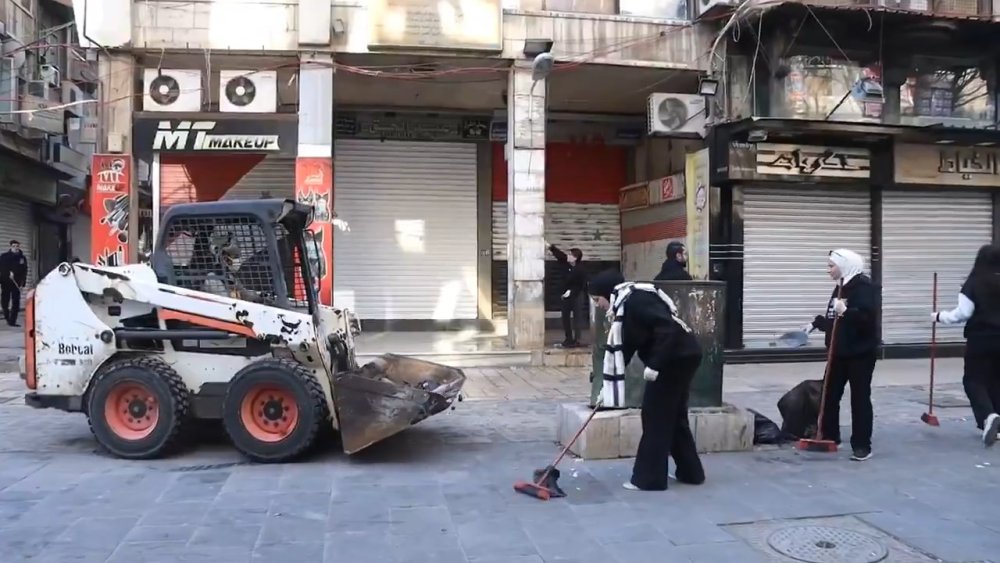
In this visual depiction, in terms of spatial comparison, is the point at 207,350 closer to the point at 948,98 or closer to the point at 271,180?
the point at 271,180

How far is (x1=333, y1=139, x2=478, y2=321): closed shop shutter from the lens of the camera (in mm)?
16609

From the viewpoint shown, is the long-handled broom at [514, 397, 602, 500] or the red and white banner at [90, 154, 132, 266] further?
the red and white banner at [90, 154, 132, 266]

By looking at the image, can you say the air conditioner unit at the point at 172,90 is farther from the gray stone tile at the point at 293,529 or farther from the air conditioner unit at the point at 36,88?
the gray stone tile at the point at 293,529

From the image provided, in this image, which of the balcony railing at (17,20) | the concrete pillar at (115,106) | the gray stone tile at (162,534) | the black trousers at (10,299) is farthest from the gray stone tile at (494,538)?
the balcony railing at (17,20)

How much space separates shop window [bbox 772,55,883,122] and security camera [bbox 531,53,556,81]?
12.8ft

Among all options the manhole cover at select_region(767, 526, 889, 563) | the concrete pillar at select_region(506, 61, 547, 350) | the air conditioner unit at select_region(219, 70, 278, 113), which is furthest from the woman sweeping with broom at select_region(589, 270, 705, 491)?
the air conditioner unit at select_region(219, 70, 278, 113)

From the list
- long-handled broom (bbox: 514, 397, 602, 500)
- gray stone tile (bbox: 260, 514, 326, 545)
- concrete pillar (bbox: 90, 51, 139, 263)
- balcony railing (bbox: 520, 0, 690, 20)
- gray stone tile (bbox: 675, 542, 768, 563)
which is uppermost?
balcony railing (bbox: 520, 0, 690, 20)

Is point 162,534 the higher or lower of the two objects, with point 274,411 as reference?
lower

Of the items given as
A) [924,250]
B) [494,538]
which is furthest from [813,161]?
[494,538]

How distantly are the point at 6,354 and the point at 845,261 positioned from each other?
1326 cm

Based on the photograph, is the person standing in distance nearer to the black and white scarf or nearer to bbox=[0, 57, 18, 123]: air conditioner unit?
the black and white scarf

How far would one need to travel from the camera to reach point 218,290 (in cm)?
752

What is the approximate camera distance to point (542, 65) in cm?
1290

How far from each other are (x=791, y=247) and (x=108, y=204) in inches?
438
